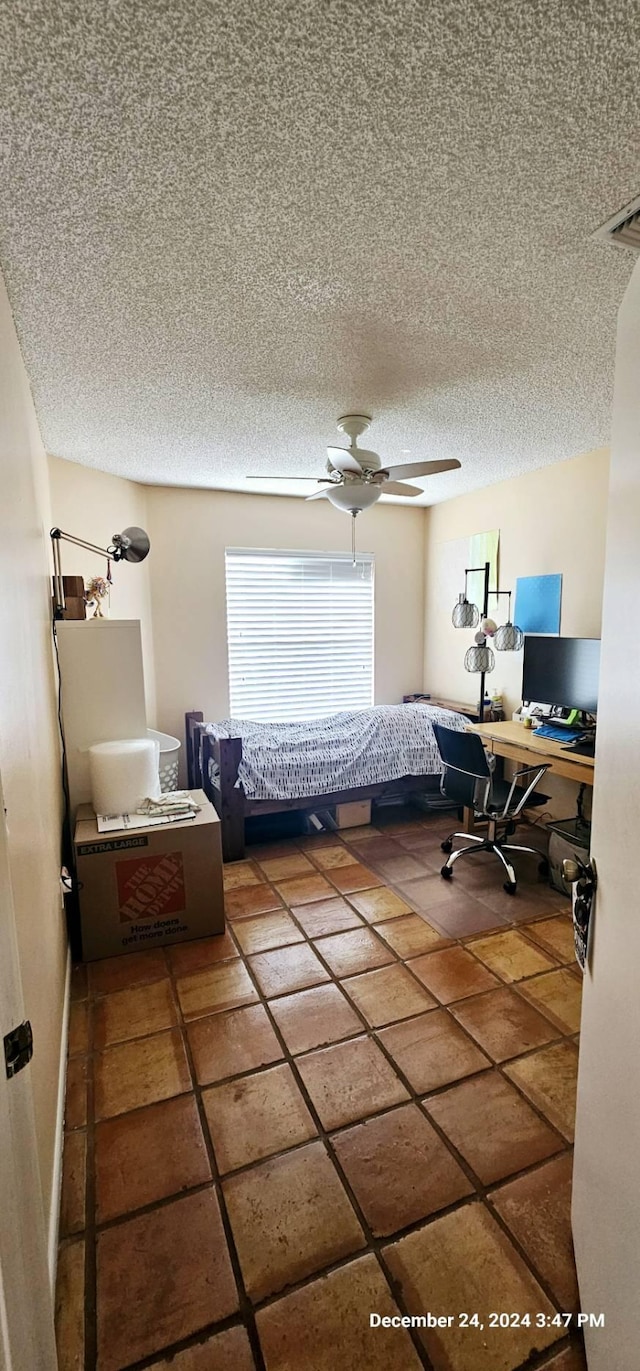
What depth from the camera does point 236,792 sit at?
3.26 m

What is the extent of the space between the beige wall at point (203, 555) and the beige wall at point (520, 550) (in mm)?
664

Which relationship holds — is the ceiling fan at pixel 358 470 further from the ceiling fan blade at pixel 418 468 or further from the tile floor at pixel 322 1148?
the tile floor at pixel 322 1148

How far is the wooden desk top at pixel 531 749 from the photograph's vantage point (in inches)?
106

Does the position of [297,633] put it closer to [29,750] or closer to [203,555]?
[203,555]

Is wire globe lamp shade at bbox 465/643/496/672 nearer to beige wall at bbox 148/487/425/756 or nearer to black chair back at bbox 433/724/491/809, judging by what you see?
black chair back at bbox 433/724/491/809

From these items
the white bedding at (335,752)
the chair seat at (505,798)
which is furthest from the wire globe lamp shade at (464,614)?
the chair seat at (505,798)

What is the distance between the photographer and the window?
435cm

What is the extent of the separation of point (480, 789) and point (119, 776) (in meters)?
1.87

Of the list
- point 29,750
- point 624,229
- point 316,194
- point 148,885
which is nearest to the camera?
point 316,194

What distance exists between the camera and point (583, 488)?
329 centimetres

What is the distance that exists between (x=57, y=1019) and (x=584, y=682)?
9.72 ft

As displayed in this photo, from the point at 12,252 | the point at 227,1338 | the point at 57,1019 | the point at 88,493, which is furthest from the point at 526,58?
the point at 88,493

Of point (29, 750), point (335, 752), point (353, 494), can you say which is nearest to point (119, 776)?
point (29, 750)

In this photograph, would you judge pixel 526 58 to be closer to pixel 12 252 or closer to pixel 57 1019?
pixel 12 252
